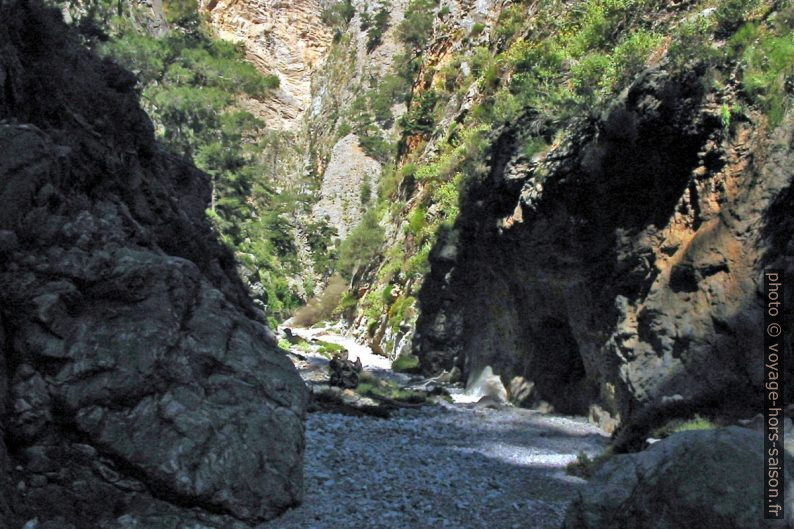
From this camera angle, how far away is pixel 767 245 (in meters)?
8.75

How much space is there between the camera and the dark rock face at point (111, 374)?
5418mm

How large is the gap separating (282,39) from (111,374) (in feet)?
248

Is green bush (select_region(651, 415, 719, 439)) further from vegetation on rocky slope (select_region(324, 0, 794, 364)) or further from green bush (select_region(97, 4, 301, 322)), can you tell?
green bush (select_region(97, 4, 301, 322))

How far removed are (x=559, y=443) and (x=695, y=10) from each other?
9.57 meters

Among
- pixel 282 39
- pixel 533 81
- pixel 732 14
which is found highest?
pixel 282 39

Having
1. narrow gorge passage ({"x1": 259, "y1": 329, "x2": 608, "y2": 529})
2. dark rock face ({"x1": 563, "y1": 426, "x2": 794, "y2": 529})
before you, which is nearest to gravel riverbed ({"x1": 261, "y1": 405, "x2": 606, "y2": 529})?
narrow gorge passage ({"x1": 259, "y1": 329, "x2": 608, "y2": 529})

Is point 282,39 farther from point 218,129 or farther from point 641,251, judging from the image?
point 641,251

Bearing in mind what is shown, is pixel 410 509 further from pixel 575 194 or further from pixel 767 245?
pixel 575 194

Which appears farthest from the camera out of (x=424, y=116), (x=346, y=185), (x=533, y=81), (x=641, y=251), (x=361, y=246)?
(x=346, y=185)

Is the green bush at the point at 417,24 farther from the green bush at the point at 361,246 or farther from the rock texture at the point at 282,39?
the green bush at the point at 361,246

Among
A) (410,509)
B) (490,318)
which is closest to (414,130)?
(490,318)

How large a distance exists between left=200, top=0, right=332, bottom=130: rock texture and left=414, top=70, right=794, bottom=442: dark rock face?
58.4 meters

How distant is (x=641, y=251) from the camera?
1141 cm

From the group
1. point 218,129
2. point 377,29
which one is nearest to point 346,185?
point 218,129
